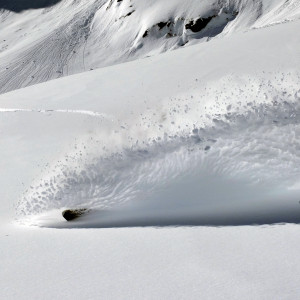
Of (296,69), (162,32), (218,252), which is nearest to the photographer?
(218,252)

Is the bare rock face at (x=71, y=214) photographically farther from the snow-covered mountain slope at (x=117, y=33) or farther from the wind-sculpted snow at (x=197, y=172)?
the snow-covered mountain slope at (x=117, y=33)

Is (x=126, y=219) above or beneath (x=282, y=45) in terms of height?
beneath

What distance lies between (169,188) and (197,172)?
13.6 inches

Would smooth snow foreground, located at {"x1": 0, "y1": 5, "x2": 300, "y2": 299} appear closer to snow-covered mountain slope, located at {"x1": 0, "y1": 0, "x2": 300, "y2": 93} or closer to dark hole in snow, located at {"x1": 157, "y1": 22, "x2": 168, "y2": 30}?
snow-covered mountain slope, located at {"x1": 0, "y1": 0, "x2": 300, "y2": 93}

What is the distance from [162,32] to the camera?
41000mm

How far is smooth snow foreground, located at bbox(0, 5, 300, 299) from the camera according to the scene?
308cm

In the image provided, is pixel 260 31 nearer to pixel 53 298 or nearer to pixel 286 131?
pixel 286 131

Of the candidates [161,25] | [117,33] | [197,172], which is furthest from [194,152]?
[117,33]

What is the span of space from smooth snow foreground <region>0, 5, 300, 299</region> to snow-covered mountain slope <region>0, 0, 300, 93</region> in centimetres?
3072

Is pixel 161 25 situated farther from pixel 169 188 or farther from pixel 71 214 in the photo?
pixel 71 214

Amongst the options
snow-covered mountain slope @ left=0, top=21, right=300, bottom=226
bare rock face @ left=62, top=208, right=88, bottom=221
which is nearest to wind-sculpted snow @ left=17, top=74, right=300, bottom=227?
snow-covered mountain slope @ left=0, top=21, right=300, bottom=226

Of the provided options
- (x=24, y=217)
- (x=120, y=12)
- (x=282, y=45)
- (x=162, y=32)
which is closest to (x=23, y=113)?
(x=24, y=217)

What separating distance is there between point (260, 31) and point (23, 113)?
5086 millimetres

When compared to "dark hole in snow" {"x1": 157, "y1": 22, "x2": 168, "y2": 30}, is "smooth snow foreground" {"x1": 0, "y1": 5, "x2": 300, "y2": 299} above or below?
below
